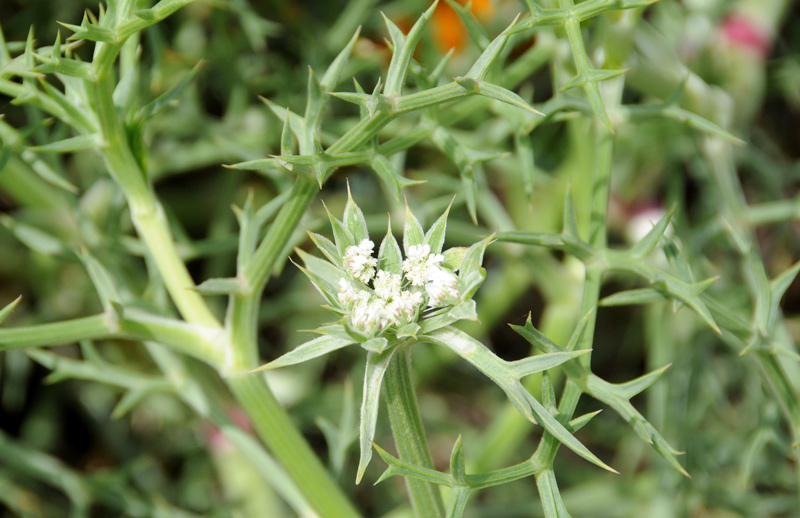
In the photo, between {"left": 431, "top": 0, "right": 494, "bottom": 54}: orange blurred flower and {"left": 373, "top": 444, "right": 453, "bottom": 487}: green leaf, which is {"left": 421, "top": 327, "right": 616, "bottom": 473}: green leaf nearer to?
{"left": 373, "top": 444, "right": 453, "bottom": 487}: green leaf

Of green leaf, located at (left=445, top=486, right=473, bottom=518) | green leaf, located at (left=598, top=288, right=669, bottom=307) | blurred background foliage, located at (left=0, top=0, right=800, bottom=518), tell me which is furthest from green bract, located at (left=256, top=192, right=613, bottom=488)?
blurred background foliage, located at (left=0, top=0, right=800, bottom=518)

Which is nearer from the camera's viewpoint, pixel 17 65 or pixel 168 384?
pixel 17 65

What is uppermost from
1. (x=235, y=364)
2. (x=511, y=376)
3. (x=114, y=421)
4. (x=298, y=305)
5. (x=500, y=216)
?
(x=511, y=376)

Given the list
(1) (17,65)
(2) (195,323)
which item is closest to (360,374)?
(2) (195,323)

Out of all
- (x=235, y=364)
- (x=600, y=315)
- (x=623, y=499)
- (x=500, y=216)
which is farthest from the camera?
(x=600, y=315)

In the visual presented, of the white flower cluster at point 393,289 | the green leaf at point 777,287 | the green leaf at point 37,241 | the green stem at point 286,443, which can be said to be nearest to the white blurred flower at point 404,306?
the white flower cluster at point 393,289

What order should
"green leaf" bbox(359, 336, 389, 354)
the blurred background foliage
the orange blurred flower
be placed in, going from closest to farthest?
"green leaf" bbox(359, 336, 389, 354) < the blurred background foliage < the orange blurred flower

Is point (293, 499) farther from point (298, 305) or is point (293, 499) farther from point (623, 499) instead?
point (623, 499)
